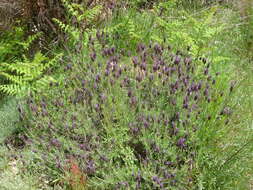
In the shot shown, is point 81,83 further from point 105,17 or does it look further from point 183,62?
point 105,17

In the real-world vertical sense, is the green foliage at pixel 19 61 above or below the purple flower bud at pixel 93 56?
below

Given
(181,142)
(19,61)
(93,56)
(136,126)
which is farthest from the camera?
(19,61)

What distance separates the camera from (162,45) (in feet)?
11.0

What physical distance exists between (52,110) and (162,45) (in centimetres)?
115

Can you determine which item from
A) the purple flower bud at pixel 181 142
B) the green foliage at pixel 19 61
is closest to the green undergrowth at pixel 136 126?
the purple flower bud at pixel 181 142

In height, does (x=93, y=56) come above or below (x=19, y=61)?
above

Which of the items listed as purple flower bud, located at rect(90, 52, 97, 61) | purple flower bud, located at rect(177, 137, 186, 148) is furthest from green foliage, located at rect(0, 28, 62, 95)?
purple flower bud, located at rect(177, 137, 186, 148)

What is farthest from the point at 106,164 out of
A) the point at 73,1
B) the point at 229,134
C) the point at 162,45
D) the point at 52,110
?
the point at 73,1

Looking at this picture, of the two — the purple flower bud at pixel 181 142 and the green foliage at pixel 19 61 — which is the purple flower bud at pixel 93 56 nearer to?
the green foliage at pixel 19 61

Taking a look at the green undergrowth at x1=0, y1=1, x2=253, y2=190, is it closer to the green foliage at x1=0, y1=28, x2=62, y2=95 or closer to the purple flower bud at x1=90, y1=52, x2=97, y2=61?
the purple flower bud at x1=90, y1=52, x2=97, y2=61

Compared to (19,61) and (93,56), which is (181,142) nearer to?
(93,56)

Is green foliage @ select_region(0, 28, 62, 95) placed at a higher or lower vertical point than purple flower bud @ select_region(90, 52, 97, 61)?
lower

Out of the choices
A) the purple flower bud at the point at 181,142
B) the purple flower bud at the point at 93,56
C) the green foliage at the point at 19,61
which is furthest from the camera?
the green foliage at the point at 19,61

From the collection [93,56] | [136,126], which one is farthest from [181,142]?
[93,56]
